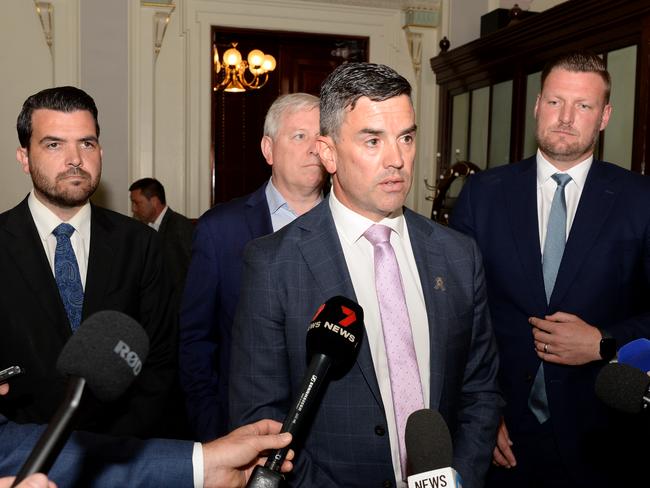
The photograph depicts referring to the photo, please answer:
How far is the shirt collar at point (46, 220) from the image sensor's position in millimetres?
2285

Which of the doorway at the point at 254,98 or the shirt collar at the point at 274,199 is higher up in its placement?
the doorway at the point at 254,98

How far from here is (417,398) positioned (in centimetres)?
169

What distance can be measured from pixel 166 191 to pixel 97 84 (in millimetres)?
1191

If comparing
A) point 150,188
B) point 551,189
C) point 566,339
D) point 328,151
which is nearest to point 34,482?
point 328,151

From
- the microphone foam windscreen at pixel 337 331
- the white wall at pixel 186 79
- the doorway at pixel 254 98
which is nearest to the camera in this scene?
the microphone foam windscreen at pixel 337 331

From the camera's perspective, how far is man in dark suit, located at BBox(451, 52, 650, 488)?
227 cm

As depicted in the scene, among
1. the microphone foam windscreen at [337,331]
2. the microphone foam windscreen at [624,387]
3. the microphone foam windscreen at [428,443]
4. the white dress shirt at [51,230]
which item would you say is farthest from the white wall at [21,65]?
the microphone foam windscreen at [624,387]

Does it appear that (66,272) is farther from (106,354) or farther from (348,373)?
(106,354)

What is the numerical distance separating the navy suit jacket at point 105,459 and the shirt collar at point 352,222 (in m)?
0.63

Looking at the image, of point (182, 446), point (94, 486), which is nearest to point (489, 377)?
point (182, 446)

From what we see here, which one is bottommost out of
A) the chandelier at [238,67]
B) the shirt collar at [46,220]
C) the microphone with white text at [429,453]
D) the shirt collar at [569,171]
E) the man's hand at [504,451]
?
the man's hand at [504,451]

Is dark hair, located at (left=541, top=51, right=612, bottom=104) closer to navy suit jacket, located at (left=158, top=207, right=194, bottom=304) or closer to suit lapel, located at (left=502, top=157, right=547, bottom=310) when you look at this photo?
suit lapel, located at (left=502, top=157, right=547, bottom=310)

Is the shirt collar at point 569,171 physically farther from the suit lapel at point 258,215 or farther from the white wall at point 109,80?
the white wall at point 109,80

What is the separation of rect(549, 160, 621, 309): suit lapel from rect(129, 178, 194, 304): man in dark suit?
133 inches
